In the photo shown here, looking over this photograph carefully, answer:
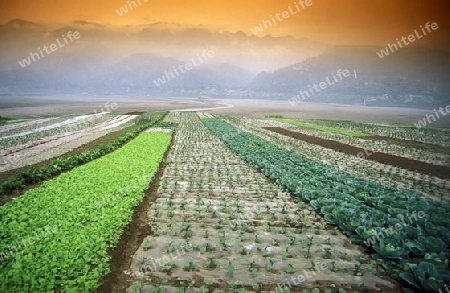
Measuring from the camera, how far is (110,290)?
588cm

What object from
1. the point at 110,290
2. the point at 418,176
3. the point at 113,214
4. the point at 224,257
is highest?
the point at 113,214

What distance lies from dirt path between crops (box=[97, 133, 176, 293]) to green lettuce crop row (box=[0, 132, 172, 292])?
0.21m

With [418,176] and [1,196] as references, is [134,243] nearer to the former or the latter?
[1,196]

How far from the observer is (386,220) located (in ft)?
27.5

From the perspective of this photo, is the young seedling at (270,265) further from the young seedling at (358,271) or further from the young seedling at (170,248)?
the young seedling at (170,248)

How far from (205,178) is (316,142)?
19706mm

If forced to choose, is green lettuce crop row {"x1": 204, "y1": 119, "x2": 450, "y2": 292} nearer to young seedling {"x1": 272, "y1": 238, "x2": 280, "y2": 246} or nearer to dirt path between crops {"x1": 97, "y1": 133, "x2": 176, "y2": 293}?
young seedling {"x1": 272, "y1": 238, "x2": 280, "y2": 246}

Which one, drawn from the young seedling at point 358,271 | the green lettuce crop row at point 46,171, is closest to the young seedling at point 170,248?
the young seedling at point 358,271

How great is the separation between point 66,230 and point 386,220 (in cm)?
1079

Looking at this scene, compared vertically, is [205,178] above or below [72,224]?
below

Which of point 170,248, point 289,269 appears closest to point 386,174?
point 289,269

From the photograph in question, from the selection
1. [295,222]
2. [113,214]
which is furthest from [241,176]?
[113,214]

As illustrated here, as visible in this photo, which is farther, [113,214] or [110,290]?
[113,214]

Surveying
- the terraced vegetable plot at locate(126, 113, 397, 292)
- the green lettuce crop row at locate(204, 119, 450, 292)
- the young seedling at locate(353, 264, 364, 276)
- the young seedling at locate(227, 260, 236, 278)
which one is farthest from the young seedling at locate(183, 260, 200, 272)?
the green lettuce crop row at locate(204, 119, 450, 292)
